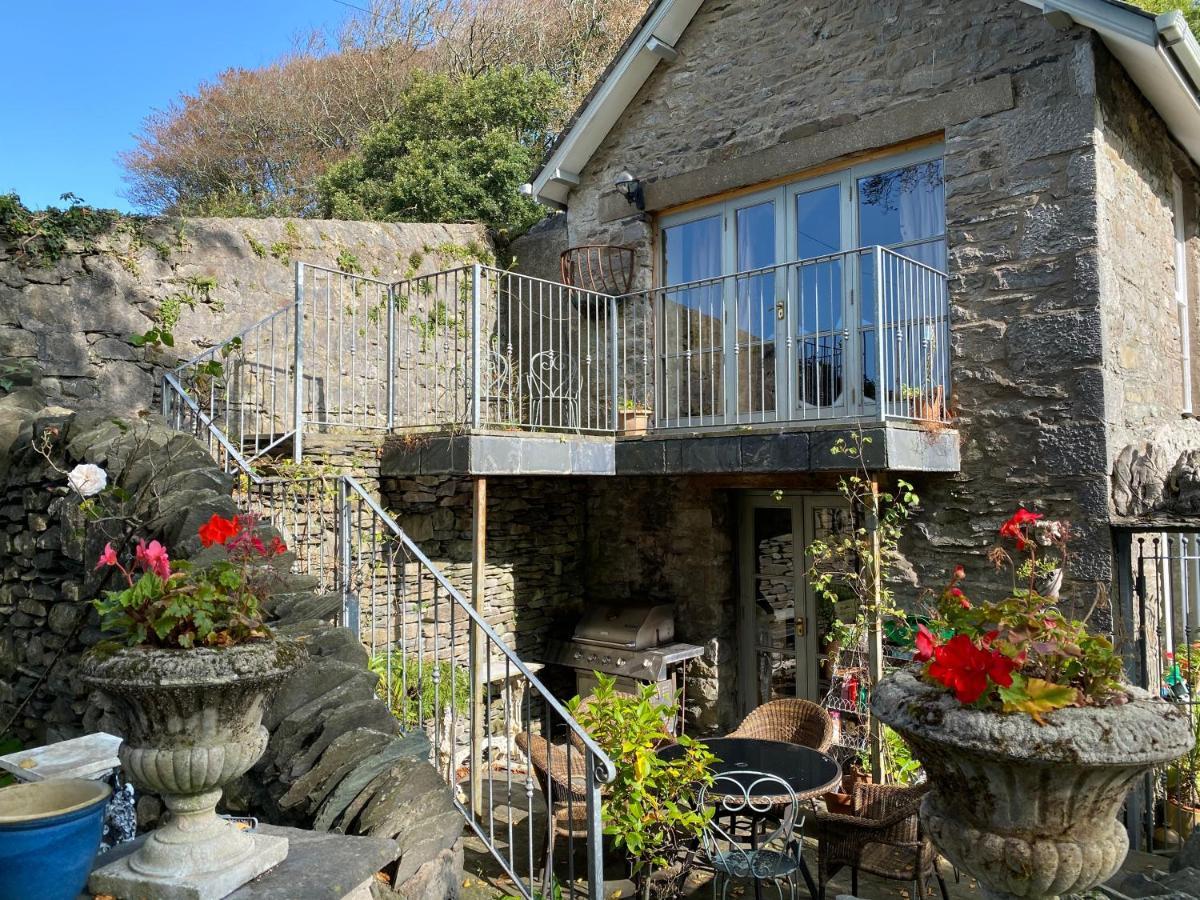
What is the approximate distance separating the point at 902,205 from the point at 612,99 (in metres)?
2.92

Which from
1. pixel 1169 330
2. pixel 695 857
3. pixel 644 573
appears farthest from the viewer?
pixel 644 573

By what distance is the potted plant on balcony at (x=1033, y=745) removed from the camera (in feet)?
6.14

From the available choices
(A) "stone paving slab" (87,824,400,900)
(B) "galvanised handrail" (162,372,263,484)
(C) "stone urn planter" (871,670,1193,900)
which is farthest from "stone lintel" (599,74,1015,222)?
(A) "stone paving slab" (87,824,400,900)

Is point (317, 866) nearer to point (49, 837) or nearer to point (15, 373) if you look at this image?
point (49, 837)

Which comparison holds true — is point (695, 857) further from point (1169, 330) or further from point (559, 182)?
point (559, 182)

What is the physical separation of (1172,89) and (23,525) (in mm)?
8057

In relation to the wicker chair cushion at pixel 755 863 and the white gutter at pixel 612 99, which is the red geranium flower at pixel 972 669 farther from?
the white gutter at pixel 612 99

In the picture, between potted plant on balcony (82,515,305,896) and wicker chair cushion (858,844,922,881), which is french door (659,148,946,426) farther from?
potted plant on balcony (82,515,305,896)

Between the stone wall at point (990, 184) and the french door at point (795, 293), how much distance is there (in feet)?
0.88

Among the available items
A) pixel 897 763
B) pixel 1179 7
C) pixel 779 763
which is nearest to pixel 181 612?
pixel 779 763

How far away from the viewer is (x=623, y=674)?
707 cm

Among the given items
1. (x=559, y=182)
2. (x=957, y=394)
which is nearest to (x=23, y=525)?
(x=559, y=182)

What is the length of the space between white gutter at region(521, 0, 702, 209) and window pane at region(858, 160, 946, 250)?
2.32 metres

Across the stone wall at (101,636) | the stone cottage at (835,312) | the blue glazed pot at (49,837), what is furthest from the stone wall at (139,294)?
the blue glazed pot at (49,837)
